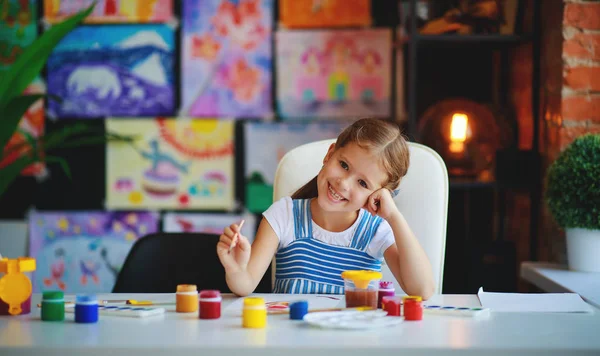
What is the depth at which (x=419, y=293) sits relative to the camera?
156 cm

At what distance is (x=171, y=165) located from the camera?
279cm

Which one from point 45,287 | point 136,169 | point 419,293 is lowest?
point 45,287

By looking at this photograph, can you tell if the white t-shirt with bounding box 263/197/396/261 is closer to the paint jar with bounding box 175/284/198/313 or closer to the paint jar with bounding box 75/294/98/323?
the paint jar with bounding box 175/284/198/313

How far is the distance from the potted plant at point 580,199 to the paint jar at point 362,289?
3.10ft

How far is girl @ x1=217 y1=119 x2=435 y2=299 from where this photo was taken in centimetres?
158

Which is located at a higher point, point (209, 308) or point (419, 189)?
point (419, 189)

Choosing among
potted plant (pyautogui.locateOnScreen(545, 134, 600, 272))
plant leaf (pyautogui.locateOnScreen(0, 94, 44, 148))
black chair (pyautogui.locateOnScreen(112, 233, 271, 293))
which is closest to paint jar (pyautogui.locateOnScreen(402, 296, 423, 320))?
black chair (pyautogui.locateOnScreen(112, 233, 271, 293))

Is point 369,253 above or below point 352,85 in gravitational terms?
below

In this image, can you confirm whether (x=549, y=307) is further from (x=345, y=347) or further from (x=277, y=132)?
(x=277, y=132)

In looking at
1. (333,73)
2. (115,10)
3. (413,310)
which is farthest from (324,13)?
(413,310)

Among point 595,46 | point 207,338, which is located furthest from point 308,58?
point 207,338

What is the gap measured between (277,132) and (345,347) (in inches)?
71.3

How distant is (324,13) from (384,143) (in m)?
1.24

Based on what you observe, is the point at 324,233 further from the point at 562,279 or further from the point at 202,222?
the point at 202,222
